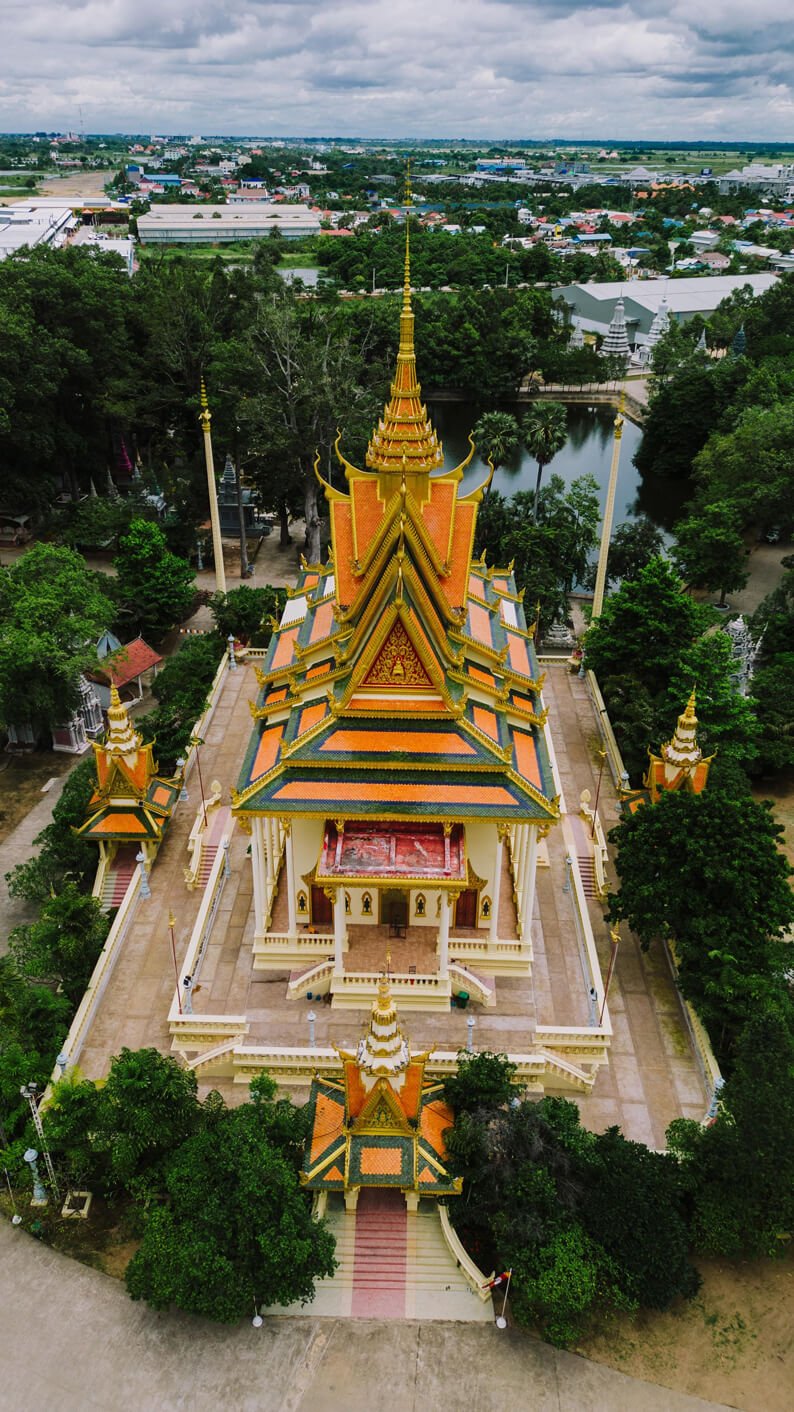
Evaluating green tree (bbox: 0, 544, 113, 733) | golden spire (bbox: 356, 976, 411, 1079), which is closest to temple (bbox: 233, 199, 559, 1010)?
golden spire (bbox: 356, 976, 411, 1079)

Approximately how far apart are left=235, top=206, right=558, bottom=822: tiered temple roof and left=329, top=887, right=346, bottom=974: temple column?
2.25 metres

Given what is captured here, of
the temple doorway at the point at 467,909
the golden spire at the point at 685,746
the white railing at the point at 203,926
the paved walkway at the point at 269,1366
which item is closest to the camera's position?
the paved walkway at the point at 269,1366

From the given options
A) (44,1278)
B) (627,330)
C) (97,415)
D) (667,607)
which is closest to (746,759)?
(667,607)

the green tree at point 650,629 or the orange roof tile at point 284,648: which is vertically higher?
the orange roof tile at point 284,648

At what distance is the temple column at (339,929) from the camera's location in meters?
23.6

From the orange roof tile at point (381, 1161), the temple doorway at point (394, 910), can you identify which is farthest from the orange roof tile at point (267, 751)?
the orange roof tile at point (381, 1161)

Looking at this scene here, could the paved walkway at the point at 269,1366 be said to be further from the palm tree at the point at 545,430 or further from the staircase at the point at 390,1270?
the palm tree at the point at 545,430

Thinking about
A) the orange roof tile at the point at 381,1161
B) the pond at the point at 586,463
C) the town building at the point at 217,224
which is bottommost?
the pond at the point at 586,463

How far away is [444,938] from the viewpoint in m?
23.9

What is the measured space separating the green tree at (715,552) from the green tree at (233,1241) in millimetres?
36994

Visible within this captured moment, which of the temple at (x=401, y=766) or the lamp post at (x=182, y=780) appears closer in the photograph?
the temple at (x=401, y=766)

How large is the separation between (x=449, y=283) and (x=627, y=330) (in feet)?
98.6

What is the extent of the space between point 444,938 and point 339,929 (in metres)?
2.66

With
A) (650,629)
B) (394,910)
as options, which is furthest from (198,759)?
(650,629)
